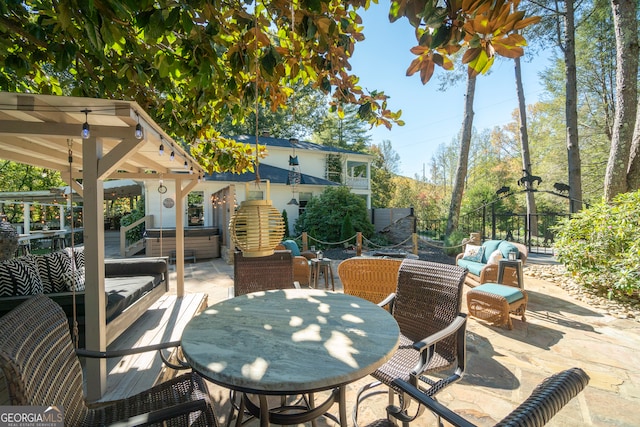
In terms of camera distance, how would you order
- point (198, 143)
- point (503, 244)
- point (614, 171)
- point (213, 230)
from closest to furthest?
point (198, 143) < point (503, 244) < point (614, 171) < point (213, 230)

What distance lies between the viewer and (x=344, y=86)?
2.17 m

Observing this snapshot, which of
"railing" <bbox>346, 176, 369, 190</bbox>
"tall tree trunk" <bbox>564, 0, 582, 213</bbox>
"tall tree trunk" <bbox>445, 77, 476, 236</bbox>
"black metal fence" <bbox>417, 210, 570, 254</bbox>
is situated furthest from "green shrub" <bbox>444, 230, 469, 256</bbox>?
"railing" <bbox>346, 176, 369, 190</bbox>

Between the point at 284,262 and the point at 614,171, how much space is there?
279 inches

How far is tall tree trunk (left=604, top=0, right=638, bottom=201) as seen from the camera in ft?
18.7

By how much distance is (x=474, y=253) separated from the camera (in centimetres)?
626

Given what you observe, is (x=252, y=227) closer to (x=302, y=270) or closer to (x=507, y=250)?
(x=302, y=270)

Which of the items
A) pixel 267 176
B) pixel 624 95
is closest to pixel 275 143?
pixel 267 176

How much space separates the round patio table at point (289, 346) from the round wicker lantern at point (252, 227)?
458 millimetres

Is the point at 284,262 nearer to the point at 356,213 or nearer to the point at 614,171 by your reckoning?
the point at 614,171

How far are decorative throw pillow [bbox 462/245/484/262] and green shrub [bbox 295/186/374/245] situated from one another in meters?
6.04

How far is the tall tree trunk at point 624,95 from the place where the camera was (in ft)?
18.7

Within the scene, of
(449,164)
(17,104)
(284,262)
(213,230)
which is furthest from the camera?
(449,164)

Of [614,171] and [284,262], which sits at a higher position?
[614,171]

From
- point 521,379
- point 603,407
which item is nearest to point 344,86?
point 521,379
